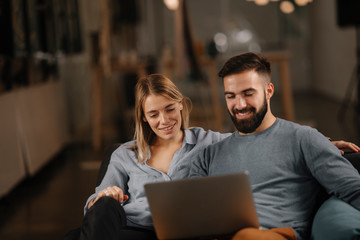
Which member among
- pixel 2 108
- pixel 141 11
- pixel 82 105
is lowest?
pixel 82 105

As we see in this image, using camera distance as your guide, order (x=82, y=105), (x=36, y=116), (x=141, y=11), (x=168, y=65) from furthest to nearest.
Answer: (x=141, y=11) → (x=82, y=105) → (x=168, y=65) → (x=36, y=116)

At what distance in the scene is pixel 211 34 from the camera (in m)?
10.9

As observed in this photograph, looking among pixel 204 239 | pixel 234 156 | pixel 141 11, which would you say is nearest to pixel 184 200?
pixel 204 239

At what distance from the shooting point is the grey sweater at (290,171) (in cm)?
158

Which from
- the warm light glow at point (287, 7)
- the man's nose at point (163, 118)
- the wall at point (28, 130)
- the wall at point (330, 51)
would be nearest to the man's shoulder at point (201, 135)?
the man's nose at point (163, 118)

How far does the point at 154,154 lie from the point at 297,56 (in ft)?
31.0

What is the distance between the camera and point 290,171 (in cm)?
167

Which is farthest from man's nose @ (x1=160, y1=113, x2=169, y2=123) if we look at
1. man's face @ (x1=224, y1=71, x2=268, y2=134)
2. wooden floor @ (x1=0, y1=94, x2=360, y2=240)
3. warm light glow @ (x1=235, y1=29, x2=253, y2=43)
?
warm light glow @ (x1=235, y1=29, x2=253, y2=43)

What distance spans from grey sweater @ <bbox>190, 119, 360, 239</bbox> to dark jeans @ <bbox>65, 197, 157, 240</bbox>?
384 mm

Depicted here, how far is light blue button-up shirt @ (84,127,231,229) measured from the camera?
181 cm

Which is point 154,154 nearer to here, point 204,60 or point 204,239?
point 204,239

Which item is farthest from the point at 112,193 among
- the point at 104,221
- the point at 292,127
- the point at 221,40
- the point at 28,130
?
the point at 221,40

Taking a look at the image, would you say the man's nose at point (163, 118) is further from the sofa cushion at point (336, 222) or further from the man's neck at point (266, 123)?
the sofa cushion at point (336, 222)

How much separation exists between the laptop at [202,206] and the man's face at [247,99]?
340 millimetres
